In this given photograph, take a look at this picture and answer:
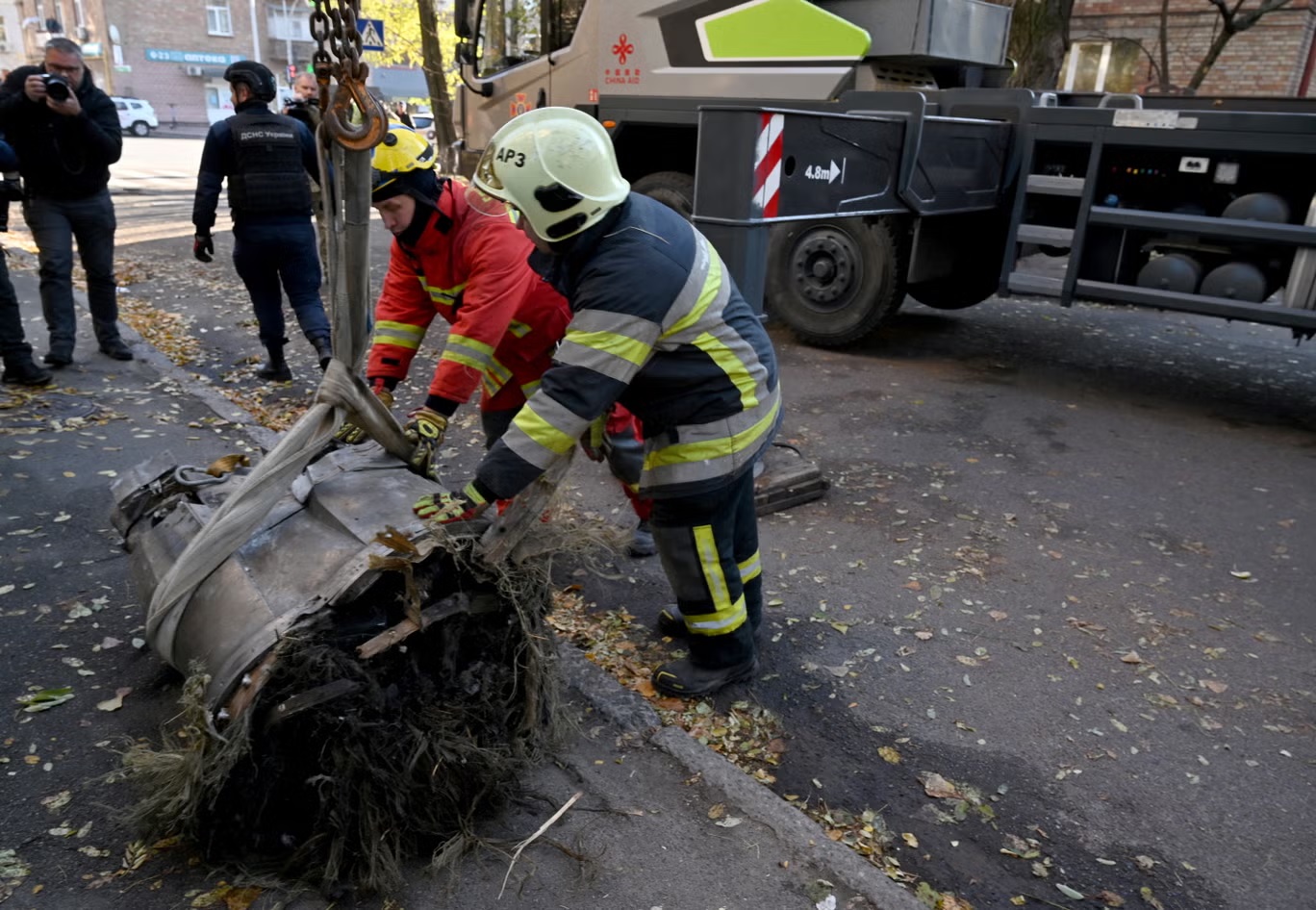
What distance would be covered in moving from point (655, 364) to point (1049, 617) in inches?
78.2

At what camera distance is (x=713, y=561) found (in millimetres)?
2793

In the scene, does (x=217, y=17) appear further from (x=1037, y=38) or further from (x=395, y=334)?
(x=395, y=334)

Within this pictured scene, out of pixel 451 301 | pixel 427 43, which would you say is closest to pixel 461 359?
pixel 451 301

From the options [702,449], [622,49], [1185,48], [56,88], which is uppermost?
[1185,48]

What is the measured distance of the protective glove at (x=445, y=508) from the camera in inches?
89.7

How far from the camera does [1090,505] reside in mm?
4535

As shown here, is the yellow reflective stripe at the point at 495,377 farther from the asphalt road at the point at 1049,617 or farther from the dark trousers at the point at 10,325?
the dark trousers at the point at 10,325

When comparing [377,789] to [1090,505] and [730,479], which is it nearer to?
[730,479]

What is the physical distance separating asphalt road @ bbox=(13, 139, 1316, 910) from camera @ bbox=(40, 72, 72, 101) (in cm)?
184

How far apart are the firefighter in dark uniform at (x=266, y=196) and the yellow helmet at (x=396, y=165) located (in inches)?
112

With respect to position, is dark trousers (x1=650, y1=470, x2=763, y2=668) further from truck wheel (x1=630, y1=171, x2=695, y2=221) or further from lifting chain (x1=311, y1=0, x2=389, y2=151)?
truck wheel (x1=630, y1=171, x2=695, y2=221)

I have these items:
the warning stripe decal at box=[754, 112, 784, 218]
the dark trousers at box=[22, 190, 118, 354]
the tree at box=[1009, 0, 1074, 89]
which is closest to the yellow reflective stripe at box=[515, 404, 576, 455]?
the warning stripe decal at box=[754, 112, 784, 218]

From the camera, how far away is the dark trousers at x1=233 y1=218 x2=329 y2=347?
567cm

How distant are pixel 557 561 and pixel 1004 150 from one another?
4524 mm
